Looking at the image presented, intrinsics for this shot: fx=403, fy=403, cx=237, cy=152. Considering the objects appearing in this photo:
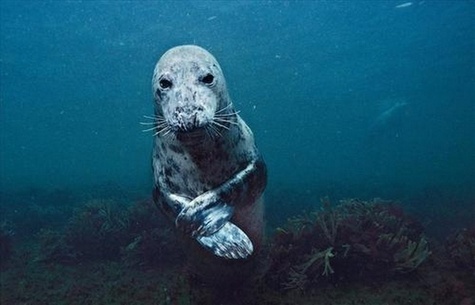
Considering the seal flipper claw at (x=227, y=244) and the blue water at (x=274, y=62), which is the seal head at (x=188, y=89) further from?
the blue water at (x=274, y=62)

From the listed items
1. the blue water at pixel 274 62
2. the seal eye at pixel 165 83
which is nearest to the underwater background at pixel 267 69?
the blue water at pixel 274 62

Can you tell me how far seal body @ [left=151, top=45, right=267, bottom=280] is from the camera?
11.5ft

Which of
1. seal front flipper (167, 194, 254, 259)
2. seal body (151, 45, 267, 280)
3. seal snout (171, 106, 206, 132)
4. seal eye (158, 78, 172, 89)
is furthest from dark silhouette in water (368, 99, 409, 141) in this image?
seal snout (171, 106, 206, 132)

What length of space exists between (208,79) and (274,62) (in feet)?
118

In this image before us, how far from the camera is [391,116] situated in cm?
6706

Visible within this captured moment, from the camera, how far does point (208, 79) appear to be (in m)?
3.77

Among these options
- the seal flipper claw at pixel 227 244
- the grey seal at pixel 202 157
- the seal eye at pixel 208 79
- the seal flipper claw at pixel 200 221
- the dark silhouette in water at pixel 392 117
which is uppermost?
the seal eye at pixel 208 79

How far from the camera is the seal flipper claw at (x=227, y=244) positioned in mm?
3682

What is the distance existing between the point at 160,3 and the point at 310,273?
22329 mm

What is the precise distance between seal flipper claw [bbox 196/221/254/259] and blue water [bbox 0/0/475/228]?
10609 millimetres

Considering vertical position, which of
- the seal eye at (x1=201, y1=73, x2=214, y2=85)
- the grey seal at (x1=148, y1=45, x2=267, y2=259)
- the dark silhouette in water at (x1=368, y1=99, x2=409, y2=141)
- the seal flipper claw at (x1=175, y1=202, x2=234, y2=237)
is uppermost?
the seal eye at (x1=201, y1=73, x2=214, y2=85)

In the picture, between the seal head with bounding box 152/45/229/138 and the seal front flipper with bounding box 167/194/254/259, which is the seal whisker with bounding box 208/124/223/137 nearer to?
the seal head with bounding box 152/45/229/138

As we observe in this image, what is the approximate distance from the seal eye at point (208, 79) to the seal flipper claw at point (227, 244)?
4.53 feet

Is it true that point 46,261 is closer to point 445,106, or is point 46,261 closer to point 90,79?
point 90,79
